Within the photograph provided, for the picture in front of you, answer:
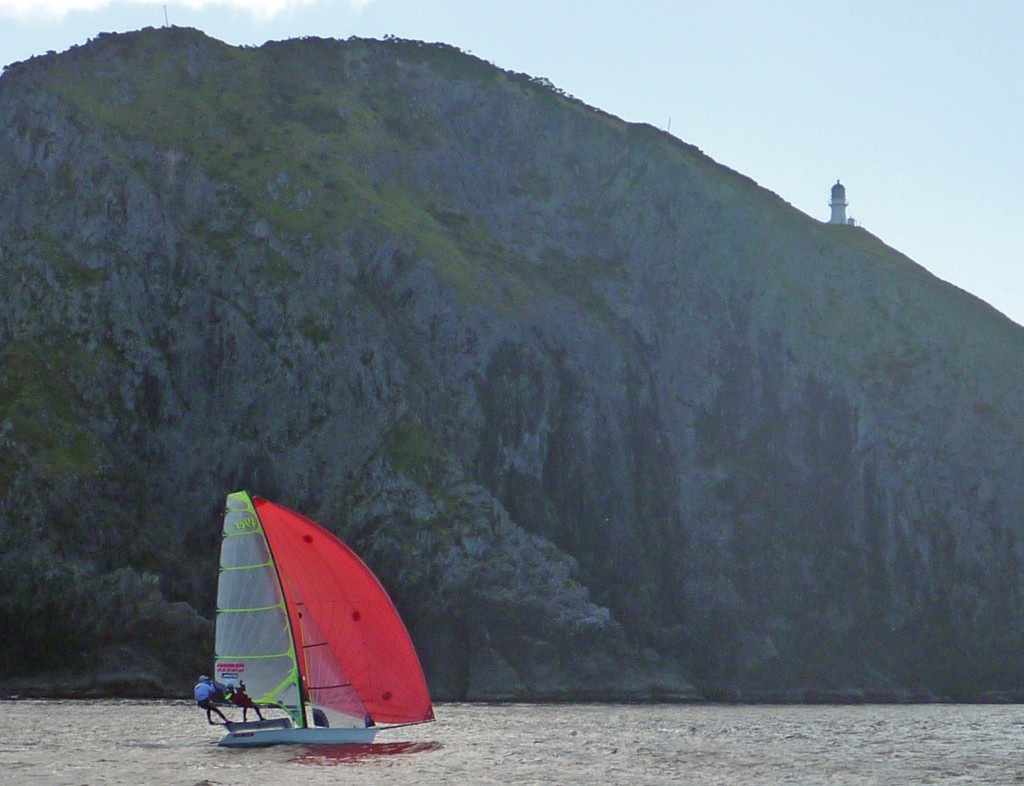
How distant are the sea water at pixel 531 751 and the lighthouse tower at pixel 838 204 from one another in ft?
213

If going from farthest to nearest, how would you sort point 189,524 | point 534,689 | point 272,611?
point 189,524 < point 534,689 < point 272,611

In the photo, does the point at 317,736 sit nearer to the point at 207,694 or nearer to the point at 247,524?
the point at 207,694

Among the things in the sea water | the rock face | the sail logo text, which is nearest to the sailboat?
the sail logo text

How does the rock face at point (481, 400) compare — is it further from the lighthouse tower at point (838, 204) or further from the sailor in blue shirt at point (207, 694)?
the sailor in blue shirt at point (207, 694)

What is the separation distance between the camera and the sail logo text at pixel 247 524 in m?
36.3

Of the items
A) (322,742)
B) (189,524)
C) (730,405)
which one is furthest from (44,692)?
(730,405)

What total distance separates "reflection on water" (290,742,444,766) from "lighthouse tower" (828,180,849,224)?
282 feet

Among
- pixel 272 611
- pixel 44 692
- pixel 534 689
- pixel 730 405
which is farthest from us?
pixel 730 405

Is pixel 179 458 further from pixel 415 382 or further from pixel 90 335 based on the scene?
pixel 415 382

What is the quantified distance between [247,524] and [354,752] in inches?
244

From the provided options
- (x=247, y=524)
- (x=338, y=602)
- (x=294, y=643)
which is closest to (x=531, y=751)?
(x=338, y=602)

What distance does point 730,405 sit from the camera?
92688 millimetres

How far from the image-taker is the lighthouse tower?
119m

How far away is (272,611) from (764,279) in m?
65.8
